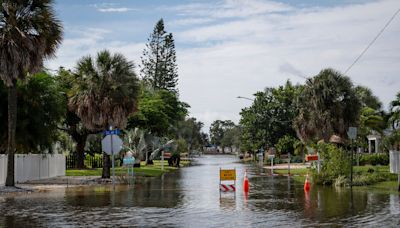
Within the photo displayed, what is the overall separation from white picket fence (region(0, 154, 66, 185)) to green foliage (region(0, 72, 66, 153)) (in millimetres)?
872

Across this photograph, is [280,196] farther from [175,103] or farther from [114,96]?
[175,103]

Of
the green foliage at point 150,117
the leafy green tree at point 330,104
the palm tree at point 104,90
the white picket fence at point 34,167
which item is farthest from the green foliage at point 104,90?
the green foliage at point 150,117

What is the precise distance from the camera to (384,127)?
197 ft

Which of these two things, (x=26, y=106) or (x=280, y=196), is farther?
(x=26, y=106)

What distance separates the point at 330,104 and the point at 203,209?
89.0ft

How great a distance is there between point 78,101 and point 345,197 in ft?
56.3

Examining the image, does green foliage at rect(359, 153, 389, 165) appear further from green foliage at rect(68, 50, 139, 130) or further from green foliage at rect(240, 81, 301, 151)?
green foliage at rect(68, 50, 139, 130)

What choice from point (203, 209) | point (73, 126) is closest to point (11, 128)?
point (203, 209)

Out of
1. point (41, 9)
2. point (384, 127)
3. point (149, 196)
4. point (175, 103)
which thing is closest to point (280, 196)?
point (149, 196)

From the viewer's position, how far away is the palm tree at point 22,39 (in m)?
25.0

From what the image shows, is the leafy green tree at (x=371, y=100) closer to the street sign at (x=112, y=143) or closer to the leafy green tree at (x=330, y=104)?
the leafy green tree at (x=330, y=104)

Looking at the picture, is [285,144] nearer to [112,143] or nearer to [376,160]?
[376,160]

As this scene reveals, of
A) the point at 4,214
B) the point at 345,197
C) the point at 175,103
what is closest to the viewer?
the point at 4,214

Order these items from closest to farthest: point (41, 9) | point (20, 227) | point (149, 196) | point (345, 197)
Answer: point (20, 227) → point (345, 197) → point (149, 196) → point (41, 9)
